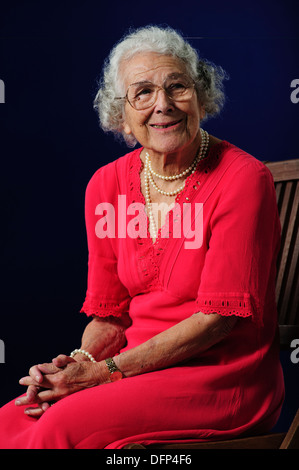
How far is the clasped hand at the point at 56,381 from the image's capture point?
141 cm

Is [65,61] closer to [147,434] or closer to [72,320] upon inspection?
[72,320]

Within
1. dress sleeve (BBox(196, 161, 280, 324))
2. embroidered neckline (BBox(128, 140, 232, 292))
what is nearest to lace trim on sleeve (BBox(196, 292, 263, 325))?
dress sleeve (BBox(196, 161, 280, 324))

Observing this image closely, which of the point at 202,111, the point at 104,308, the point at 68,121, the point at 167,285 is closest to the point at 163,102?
the point at 202,111

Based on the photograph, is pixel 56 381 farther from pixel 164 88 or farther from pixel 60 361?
pixel 164 88

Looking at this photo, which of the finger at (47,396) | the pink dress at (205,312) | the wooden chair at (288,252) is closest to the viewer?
the pink dress at (205,312)

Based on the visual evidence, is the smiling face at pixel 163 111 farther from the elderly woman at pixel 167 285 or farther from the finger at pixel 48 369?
the finger at pixel 48 369

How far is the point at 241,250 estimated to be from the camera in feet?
4.51

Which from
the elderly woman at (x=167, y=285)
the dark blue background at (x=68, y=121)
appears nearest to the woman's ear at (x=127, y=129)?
the elderly woman at (x=167, y=285)

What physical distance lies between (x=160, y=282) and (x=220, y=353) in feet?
0.72

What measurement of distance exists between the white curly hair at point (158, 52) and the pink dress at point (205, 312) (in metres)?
0.15

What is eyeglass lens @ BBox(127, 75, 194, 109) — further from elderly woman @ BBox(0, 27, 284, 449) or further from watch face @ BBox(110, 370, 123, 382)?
watch face @ BBox(110, 370, 123, 382)

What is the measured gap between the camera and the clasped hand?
1409mm

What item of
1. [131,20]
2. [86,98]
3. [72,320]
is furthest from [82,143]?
[72,320]

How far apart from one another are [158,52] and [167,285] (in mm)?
541
